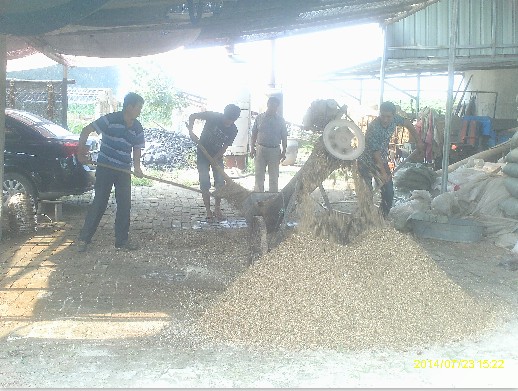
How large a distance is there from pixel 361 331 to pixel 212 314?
1.09 m

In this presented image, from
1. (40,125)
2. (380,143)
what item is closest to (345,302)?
(380,143)

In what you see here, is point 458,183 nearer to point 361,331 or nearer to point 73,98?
point 361,331

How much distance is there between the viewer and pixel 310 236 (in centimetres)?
504

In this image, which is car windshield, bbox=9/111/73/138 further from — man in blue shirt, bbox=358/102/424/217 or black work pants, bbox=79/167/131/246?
man in blue shirt, bbox=358/102/424/217

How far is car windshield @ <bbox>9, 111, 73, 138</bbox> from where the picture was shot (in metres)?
8.37

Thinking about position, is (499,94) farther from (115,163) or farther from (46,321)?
(46,321)

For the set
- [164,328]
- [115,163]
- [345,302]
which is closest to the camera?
[164,328]

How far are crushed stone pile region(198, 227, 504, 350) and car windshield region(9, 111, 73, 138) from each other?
4.91m

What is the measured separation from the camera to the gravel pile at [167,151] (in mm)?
16812

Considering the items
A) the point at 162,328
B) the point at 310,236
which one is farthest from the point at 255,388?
the point at 310,236

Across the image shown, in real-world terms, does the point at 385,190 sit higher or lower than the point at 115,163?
lower

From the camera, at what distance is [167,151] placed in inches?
681

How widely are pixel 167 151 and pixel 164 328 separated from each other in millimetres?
13466
